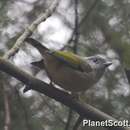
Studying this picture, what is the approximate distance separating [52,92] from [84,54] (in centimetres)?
99

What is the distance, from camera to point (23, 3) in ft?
9.86

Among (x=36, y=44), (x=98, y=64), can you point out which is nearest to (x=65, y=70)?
(x=36, y=44)

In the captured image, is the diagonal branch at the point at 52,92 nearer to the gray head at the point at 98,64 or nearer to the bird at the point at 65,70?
the bird at the point at 65,70

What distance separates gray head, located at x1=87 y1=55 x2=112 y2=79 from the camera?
2.24 meters

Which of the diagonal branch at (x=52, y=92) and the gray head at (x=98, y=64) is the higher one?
the diagonal branch at (x=52, y=92)

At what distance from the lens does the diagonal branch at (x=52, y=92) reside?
1.68m

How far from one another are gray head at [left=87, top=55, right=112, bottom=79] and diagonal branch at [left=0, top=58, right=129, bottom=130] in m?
0.37

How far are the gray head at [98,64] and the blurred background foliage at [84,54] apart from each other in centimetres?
14

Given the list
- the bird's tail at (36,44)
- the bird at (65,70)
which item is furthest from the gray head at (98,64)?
the bird's tail at (36,44)

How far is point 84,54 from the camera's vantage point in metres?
2.78

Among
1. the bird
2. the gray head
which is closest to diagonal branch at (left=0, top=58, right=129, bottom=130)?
the bird

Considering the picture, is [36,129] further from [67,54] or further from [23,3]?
[23,3]

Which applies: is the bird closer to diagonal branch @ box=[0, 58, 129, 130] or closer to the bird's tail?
the bird's tail

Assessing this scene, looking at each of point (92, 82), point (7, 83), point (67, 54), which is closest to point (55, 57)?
point (67, 54)
